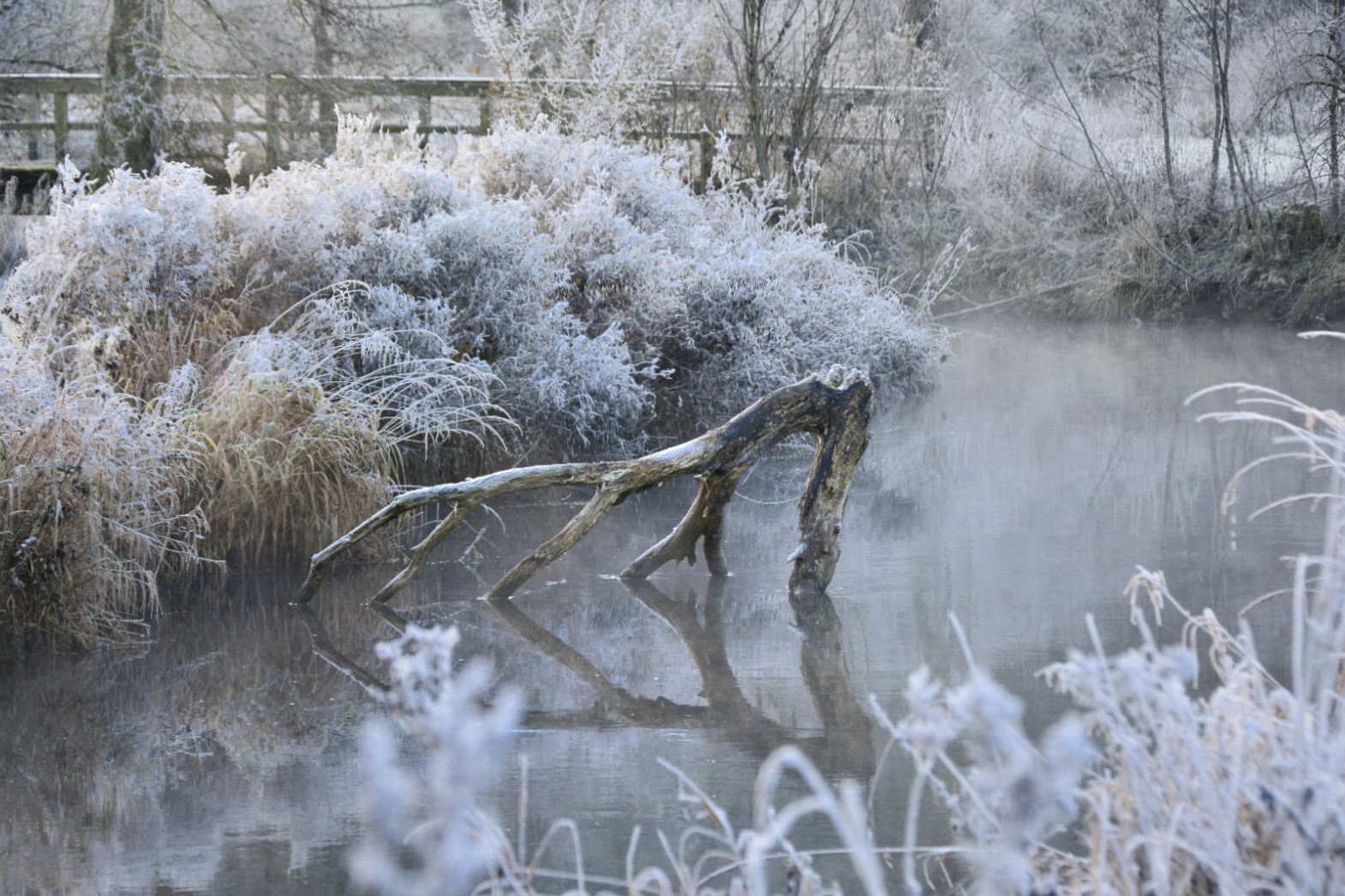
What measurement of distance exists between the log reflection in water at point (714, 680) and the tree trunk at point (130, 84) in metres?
9.78

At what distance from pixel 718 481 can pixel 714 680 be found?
1.23 metres

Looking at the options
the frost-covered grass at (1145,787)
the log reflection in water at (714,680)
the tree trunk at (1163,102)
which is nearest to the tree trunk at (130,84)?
the log reflection in water at (714,680)

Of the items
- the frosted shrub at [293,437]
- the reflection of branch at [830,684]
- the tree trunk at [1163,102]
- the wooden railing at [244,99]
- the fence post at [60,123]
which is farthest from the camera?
the fence post at [60,123]

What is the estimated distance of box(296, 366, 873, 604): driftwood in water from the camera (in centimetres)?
570

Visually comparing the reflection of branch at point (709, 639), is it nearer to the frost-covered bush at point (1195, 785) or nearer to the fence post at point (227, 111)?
the frost-covered bush at point (1195, 785)

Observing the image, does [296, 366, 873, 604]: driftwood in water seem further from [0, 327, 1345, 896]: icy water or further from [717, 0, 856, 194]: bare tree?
[717, 0, 856, 194]: bare tree

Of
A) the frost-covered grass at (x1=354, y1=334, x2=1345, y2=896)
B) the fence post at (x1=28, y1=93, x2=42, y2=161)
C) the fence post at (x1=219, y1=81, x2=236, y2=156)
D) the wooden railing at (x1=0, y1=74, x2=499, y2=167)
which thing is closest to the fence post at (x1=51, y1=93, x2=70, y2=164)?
the wooden railing at (x1=0, y1=74, x2=499, y2=167)

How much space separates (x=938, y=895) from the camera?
322 cm

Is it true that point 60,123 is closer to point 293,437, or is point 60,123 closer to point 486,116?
point 486,116

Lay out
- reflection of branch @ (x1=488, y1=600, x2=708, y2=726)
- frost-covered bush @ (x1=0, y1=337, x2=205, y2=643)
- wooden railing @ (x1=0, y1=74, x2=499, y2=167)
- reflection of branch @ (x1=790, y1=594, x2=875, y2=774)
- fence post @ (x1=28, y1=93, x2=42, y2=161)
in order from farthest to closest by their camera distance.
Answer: fence post @ (x1=28, y1=93, x2=42, y2=161) → wooden railing @ (x1=0, y1=74, x2=499, y2=167) → frost-covered bush @ (x1=0, y1=337, x2=205, y2=643) → reflection of branch @ (x1=488, y1=600, x2=708, y2=726) → reflection of branch @ (x1=790, y1=594, x2=875, y2=774)

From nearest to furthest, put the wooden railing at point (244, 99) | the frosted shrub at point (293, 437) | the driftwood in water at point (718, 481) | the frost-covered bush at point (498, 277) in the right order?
the driftwood in water at point (718, 481) < the frosted shrub at point (293, 437) < the frost-covered bush at point (498, 277) < the wooden railing at point (244, 99)

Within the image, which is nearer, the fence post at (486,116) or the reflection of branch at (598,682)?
the reflection of branch at (598,682)

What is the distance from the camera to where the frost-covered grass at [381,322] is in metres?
6.45

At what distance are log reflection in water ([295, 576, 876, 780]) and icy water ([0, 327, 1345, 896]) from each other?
0.01 meters
